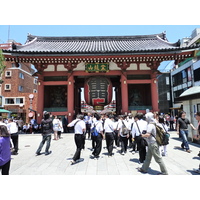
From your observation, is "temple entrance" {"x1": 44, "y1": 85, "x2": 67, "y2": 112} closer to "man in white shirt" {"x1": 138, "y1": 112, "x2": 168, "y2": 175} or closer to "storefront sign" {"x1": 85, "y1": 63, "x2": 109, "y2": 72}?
"storefront sign" {"x1": 85, "y1": 63, "x2": 109, "y2": 72}

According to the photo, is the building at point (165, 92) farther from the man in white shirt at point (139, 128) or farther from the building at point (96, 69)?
the man in white shirt at point (139, 128)

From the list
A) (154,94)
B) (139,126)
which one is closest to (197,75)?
(154,94)

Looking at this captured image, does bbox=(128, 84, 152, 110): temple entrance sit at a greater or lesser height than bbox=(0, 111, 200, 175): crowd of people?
greater

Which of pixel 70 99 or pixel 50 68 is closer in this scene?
pixel 70 99

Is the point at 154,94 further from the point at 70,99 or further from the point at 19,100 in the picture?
the point at 19,100

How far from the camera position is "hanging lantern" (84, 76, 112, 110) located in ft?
40.6

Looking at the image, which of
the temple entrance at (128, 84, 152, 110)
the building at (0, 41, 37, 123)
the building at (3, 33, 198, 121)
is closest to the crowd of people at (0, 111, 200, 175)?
the building at (3, 33, 198, 121)

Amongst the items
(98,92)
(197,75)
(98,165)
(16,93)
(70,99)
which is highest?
(197,75)

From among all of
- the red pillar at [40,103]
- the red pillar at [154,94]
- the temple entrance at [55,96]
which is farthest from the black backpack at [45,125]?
the red pillar at [154,94]

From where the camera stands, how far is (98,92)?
1241 centimetres

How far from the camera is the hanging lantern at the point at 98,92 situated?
12375mm

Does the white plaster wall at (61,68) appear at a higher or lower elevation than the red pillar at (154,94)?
higher

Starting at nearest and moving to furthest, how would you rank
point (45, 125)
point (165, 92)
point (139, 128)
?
point (139, 128) < point (45, 125) < point (165, 92)

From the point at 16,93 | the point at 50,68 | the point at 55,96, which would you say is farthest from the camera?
the point at 16,93
